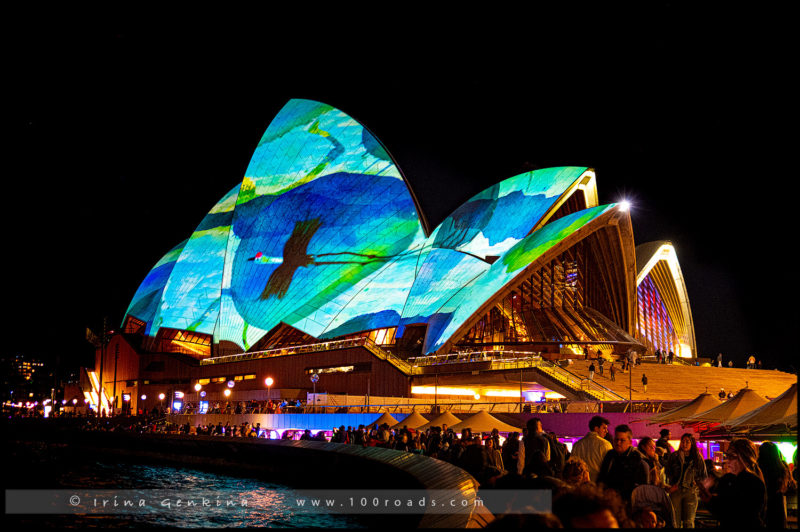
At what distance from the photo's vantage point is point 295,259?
42812 mm

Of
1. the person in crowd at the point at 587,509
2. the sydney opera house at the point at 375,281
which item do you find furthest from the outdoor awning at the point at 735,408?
the sydney opera house at the point at 375,281

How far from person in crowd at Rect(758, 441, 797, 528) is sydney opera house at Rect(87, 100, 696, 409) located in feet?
75.5

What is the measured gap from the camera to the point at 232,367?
41.6 m

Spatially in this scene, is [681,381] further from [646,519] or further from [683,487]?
[646,519]

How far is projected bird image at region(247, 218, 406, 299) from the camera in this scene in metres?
42.4

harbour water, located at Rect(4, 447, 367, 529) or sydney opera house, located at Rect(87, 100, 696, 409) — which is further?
sydney opera house, located at Rect(87, 100, 696, 409)

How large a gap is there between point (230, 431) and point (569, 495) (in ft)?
78.6

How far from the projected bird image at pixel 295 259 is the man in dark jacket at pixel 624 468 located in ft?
121

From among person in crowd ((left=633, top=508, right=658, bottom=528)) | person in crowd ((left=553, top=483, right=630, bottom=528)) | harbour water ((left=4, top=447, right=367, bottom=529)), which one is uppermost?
person in crowd ((left=553, top=483, right=630, bottom=528))

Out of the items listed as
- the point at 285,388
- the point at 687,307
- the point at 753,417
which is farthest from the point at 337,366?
the point at 687,307

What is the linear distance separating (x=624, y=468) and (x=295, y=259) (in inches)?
1505

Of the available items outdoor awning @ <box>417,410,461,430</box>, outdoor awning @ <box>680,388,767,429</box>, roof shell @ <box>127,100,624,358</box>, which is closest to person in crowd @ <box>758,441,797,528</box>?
outdoor awning @ <box>680,388,767,429</box>

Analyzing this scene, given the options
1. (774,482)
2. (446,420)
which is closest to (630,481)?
(774,482)

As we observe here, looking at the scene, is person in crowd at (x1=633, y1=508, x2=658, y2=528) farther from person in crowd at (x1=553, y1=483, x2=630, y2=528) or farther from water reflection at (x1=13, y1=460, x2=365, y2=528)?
water reflection at (x1=13, y1=460, x2=365, y2=528)
